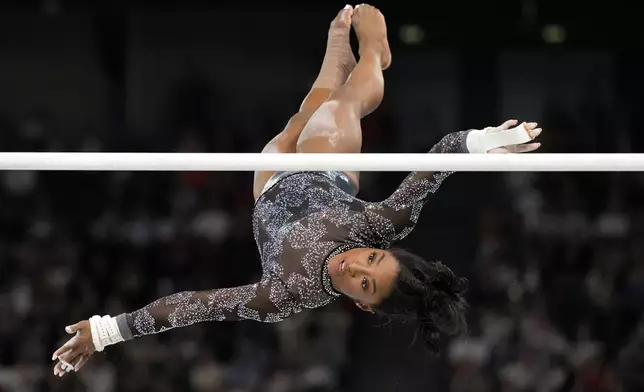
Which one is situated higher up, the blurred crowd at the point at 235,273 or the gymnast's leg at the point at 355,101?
the gymnast's leg at the point at 355,101

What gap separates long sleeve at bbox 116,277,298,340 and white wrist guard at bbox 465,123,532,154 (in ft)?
1.98

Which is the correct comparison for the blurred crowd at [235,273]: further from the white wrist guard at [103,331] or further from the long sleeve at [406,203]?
the long sleeve at [406,203]

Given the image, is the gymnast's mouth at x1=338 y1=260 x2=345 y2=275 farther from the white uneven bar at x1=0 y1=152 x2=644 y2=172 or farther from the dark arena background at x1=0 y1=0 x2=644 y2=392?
the dark arena background at x1=0 y1=0 x2=644 y2=392

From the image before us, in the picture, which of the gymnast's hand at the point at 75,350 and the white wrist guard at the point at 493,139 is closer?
the white wrist guard at the point at 493,139

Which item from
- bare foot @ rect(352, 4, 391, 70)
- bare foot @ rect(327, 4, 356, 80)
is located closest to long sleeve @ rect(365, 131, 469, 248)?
bare foot @ rect(352, 4, 391, 70)

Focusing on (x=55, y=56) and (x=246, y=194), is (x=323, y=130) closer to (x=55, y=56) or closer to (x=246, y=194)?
(x=246, y=194)

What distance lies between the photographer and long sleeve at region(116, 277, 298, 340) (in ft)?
7.35

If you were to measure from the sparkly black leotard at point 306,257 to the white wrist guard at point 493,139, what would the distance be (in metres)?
0.04

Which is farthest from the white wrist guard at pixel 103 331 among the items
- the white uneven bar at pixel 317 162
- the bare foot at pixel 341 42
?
the bare foot at pixel 341 42

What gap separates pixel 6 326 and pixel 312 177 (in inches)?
77.3

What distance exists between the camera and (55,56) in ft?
13.1

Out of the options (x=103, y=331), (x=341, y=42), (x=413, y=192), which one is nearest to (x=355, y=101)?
(x=341, y=42)

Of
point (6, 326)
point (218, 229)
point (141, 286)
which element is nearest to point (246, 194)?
point (218, 229)

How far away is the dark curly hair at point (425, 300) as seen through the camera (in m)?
2.11
